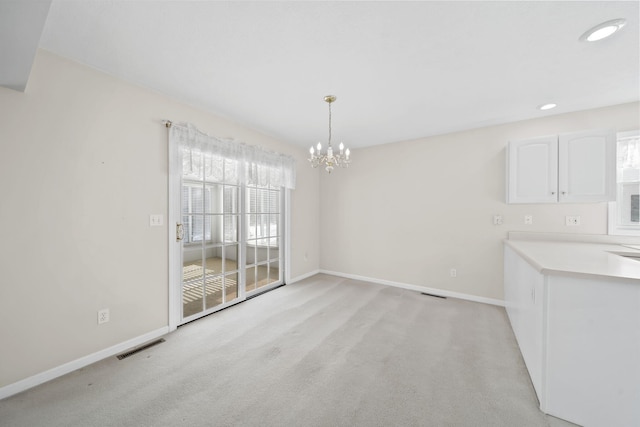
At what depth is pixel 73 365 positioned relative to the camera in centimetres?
186

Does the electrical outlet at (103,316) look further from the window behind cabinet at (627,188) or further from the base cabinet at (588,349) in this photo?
the window behind cabinet at (627,188)

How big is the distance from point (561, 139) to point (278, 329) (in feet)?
12.3

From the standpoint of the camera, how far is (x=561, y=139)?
2.58 meters

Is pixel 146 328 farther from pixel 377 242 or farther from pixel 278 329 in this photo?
pixel 377 242

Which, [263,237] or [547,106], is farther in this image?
[263,237]

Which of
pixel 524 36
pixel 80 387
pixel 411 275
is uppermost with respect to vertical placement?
pixel 524 36

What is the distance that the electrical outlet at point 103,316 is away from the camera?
2012 mm

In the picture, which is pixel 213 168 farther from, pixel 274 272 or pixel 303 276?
pixel 303 276

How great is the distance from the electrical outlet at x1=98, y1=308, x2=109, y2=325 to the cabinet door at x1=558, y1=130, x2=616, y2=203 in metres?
4.71

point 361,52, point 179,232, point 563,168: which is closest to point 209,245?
point 179,232

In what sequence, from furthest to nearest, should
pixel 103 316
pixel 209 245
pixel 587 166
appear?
pixel 209 245, pixel 587 166, pixel 103 316

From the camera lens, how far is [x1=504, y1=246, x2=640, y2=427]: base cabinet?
50.8 inches

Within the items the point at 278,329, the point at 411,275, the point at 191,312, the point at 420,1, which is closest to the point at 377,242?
the point at 411,275

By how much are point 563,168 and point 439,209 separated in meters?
1.39
